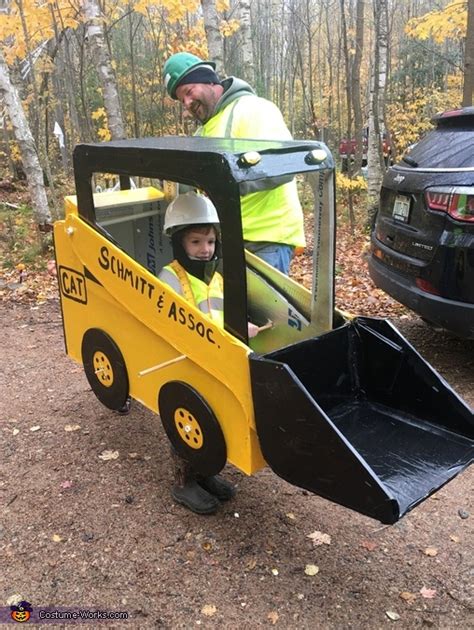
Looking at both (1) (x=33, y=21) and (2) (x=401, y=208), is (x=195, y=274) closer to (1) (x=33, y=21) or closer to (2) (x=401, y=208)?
(2) (x=401, y=208)

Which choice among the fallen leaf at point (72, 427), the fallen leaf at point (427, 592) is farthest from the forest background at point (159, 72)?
the fallen leaf at point (427, 592)

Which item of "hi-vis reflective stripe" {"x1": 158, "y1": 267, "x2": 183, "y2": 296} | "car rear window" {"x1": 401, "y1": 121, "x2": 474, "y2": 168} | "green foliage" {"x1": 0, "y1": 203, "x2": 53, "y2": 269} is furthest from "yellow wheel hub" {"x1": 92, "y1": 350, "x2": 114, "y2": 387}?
"green foliage" {"x1": 0, "y1": 203, "x2": 53, "y2": 269}

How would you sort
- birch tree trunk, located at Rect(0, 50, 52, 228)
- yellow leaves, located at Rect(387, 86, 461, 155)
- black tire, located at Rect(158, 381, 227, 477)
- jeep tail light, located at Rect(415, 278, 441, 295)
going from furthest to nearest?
yellow leaves, located at Rect(387, 86, 461, 155)
birch tree trunk, located at Rect(0, 50, 52, 228)
jeep tail light, located at Rect(415, 278, 441, 295)
black tire, located at Rect(158, 381, 227, 477)

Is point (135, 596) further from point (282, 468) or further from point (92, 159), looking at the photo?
point (92, 159)

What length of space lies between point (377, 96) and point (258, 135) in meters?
7.47

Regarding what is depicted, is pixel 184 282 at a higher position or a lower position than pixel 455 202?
lower

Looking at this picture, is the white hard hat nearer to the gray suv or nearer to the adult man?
the adult man

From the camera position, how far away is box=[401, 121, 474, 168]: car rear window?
3713 mm

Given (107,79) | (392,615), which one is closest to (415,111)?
(107,79)

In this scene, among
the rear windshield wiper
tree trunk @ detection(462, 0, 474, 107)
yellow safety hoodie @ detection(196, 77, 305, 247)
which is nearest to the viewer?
yellow safety hoodie @ detection(196, 77, 305, 247)

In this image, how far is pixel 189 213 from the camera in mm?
2771

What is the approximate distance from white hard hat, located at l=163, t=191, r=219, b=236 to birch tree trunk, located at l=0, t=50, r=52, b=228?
20.6 feet

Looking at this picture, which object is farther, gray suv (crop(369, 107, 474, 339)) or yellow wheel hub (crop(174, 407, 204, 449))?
gray suv (crop(369, 107, 474, 339))

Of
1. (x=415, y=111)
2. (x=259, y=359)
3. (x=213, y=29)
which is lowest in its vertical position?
(x=259, y=359)
